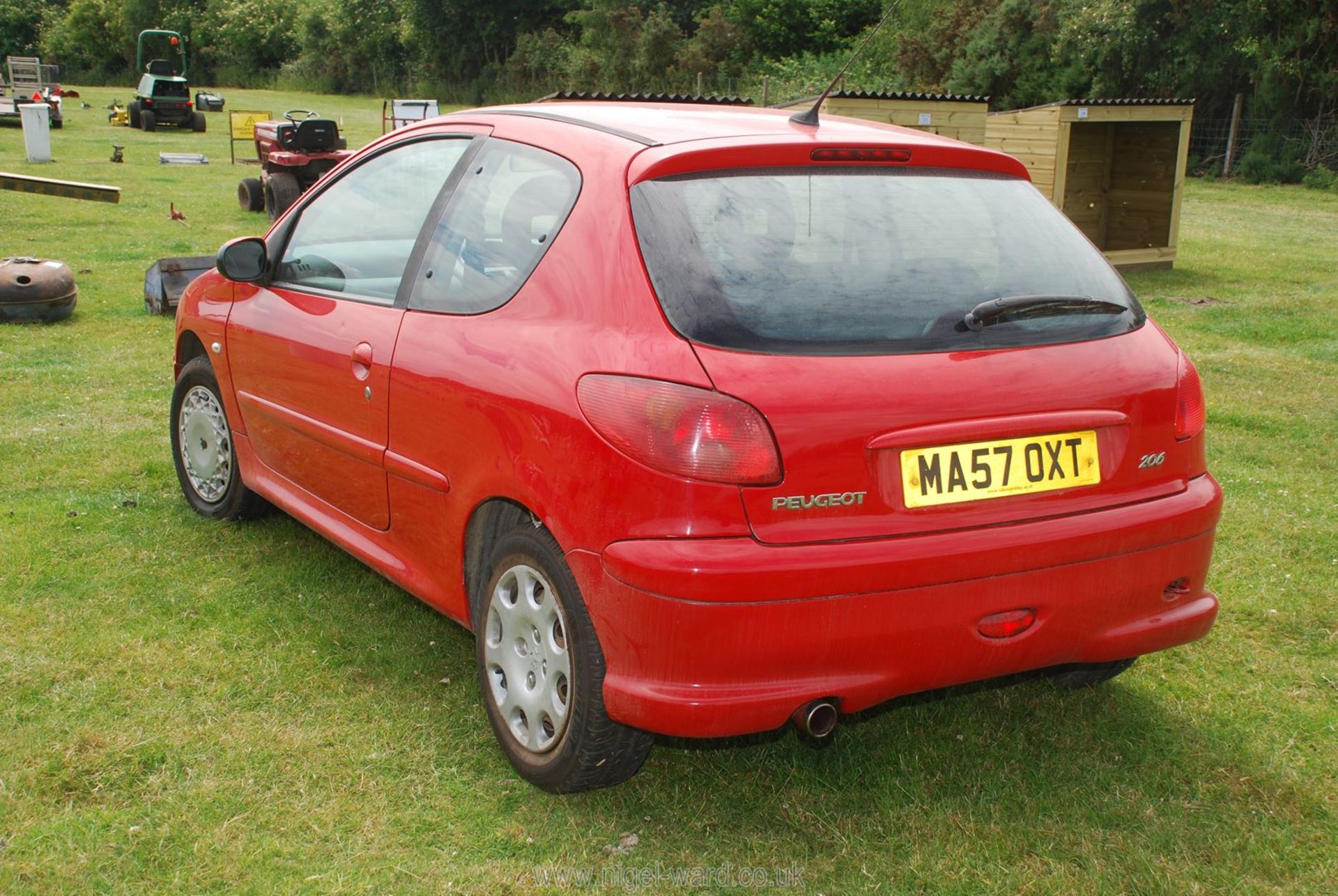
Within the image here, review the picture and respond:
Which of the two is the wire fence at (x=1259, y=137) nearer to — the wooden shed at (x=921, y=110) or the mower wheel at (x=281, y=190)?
the wooden shed at (x=921, y=110)

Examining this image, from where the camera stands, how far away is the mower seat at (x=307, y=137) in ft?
58.4

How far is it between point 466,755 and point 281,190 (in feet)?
51.2

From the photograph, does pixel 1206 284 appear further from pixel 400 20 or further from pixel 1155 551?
pixel 400 20

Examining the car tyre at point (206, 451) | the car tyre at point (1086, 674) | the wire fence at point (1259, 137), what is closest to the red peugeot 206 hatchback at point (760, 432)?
the car tyre at point (1086, 674)

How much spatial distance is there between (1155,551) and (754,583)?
1.10 m

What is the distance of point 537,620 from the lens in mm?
3186

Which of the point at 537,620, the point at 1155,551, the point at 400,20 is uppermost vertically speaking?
the point at 400,20

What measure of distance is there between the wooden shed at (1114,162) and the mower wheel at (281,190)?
9493mm

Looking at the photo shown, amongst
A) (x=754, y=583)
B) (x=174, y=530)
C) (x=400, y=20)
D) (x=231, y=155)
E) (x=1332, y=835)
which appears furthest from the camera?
(x=400, y=20)

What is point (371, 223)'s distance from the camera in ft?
14.4

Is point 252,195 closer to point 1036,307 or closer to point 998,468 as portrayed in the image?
point 1036,307

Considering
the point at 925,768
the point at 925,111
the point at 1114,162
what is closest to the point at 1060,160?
the point at 925,111

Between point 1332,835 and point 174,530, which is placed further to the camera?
point 174,530

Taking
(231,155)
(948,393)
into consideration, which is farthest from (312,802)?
(231,155)
